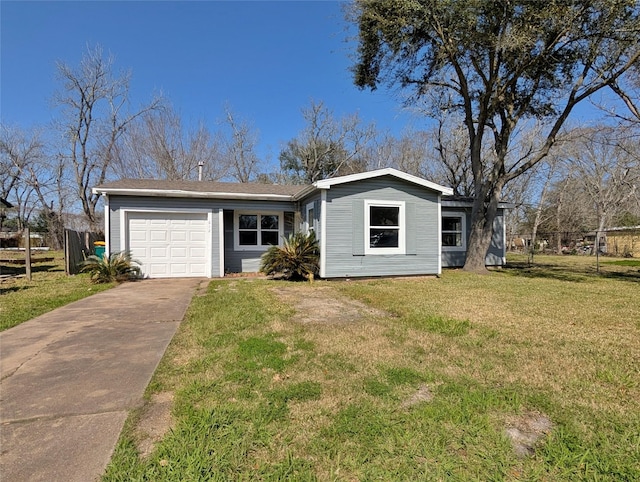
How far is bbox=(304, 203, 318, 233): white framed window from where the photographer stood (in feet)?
34.8

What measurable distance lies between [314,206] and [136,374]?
7921 millimetres

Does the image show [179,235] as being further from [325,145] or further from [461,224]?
[325,145]

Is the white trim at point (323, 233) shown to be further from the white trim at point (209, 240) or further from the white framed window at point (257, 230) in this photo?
the white trim at point (209, 240)

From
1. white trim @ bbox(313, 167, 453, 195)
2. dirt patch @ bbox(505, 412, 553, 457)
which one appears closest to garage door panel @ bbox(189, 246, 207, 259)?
white trim @ bbox(313, 167, 453, 195)

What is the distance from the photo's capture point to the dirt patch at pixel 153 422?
2.10 m

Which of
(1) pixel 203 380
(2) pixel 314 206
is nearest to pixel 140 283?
(2) pixel 314 206

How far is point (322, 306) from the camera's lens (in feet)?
20.9

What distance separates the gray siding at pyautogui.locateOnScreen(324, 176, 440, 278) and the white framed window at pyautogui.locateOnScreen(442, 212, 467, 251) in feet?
10.9

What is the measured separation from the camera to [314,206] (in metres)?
10.6

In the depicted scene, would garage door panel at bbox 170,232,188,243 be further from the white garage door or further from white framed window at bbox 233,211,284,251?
white framed window at bbox 233,211,284,251

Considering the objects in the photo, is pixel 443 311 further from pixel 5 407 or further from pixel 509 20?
pixel 509 20

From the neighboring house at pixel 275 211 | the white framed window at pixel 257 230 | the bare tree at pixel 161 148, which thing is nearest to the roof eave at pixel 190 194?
the neighboring house at pixel 275 211

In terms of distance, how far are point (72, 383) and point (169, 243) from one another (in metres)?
8.31

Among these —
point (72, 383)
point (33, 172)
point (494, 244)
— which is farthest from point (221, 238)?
point (33, 172)
